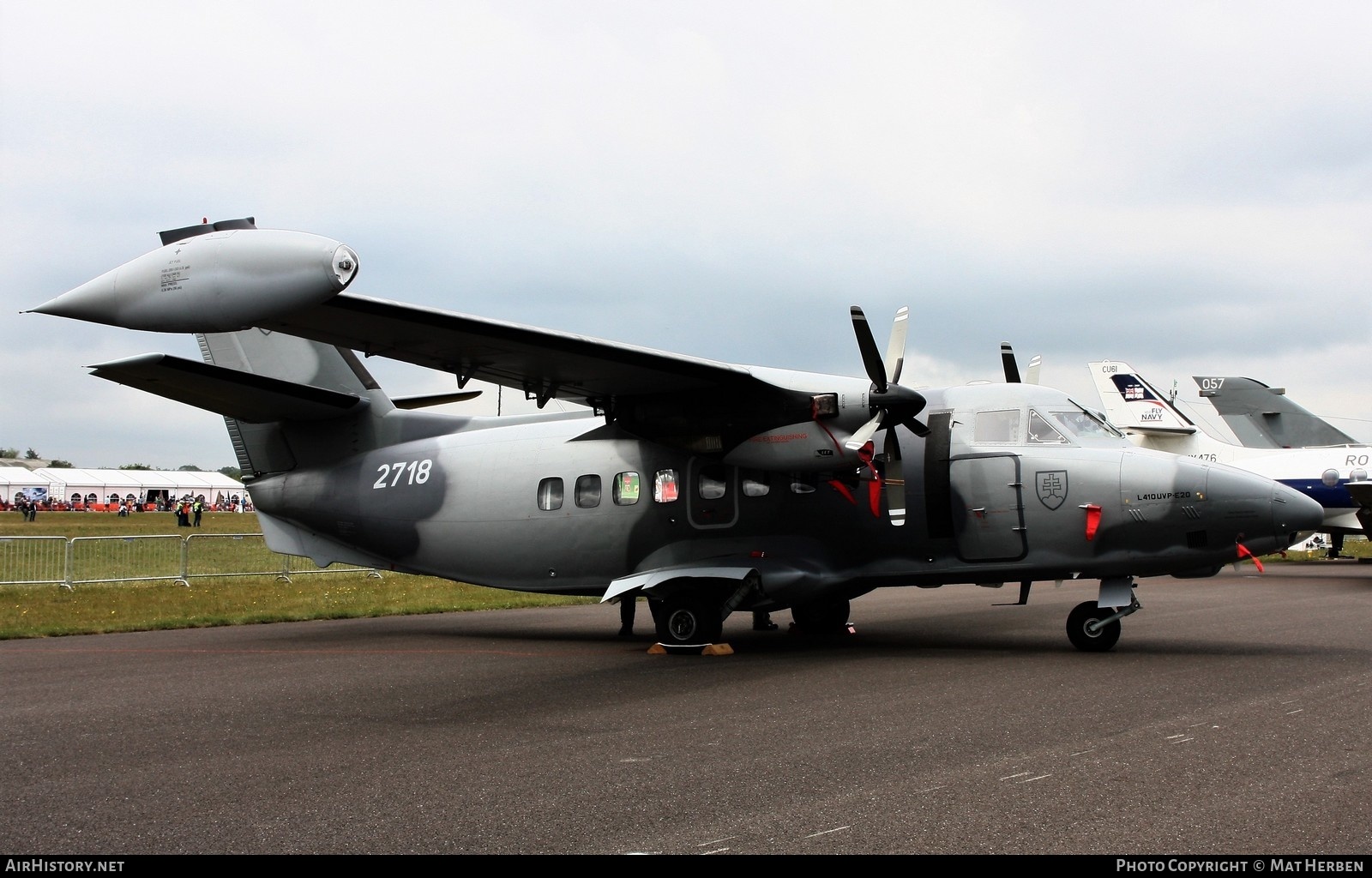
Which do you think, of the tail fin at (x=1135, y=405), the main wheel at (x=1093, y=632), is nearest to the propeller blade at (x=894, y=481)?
the main wheel at (x=1093, y=632)

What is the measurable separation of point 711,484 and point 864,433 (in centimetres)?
261

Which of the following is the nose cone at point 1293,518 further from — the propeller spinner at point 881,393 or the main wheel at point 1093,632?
the propeller spinner at point 881,393

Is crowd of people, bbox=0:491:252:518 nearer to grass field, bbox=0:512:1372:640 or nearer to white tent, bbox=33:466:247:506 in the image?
white tent, bbox=33:466:247:506

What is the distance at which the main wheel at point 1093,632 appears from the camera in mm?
12789

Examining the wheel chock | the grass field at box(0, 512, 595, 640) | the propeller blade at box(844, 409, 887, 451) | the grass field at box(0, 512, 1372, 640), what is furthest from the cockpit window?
the grass field at box(0, 512, 1372, 640)

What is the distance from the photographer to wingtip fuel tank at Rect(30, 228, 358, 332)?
8023 mm

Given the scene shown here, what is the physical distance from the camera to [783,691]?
10.2 m

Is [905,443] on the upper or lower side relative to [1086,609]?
upper

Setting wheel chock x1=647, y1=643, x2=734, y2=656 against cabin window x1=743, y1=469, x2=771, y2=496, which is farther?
cabin window x1=743, y1=469, x2=771, y2=496

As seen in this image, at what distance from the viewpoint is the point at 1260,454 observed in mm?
34281

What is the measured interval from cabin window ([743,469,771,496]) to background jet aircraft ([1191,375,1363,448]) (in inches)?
1231
